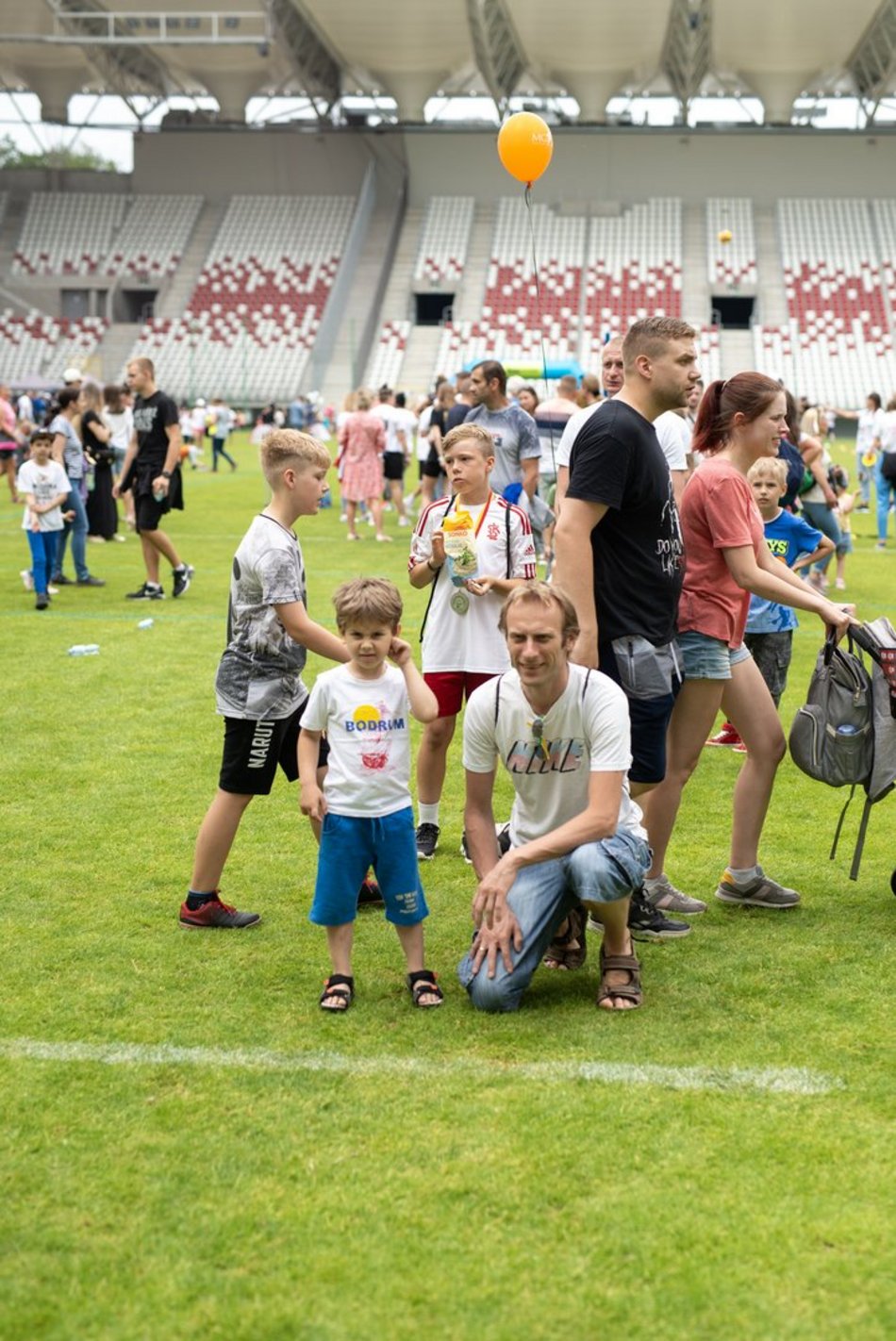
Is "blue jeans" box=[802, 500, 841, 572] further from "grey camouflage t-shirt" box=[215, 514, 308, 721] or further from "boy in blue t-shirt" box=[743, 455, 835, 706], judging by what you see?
"grey camouflage t-shirt" box=[215, 514, 308, 721]

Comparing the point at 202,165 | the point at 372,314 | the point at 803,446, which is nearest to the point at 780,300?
the point at 372,314

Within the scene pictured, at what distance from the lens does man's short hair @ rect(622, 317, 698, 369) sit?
4.41 meters

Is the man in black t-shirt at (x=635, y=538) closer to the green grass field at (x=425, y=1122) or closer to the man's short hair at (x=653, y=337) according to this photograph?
the man's short hair at (x=653, y=337)

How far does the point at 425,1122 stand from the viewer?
3469 millimetres


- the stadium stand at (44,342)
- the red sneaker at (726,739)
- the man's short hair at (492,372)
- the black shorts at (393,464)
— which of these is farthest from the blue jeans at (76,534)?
the stadium stand at (44,342)

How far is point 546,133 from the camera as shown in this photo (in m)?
8.58

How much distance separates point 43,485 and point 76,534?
1853mm

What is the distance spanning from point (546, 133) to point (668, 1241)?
7162 mm

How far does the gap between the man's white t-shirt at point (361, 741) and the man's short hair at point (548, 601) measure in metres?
0.47

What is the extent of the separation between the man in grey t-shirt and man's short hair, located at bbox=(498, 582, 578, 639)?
424 cm

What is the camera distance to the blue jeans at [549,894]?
13.5 ft

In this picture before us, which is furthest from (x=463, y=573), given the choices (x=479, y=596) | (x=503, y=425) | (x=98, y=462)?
(x=98, y=462)

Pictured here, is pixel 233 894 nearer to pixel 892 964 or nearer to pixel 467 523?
pixel 467 523

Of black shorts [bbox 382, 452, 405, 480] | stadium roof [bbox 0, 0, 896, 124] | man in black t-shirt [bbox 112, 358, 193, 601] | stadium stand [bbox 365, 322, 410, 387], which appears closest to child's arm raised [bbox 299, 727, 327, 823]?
man in black t-shirt [bbox 112, 358, 193, 601]
